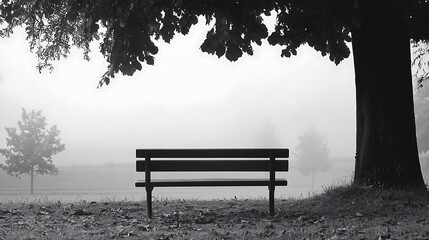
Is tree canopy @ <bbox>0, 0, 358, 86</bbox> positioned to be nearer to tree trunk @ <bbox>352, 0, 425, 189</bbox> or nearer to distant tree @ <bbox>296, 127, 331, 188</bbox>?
tree trunk @ <bbox>352, 0, 425, 189</bbox>

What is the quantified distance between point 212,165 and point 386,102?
3.49 metres

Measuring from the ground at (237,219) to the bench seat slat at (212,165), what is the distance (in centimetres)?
75

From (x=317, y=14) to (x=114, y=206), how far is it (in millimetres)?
4824

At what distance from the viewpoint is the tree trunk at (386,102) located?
356 inches

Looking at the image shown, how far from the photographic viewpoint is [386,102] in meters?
9.09

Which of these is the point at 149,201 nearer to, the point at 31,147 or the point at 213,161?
the point at 213,161

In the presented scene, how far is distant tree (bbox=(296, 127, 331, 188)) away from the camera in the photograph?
58.0 meters

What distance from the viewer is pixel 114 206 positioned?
9.11 meters

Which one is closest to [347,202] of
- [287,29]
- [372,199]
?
[372,199]

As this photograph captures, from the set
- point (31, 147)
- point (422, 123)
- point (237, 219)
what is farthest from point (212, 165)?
point (422, 123)

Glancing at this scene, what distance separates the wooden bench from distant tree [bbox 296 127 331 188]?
5022 centimetres

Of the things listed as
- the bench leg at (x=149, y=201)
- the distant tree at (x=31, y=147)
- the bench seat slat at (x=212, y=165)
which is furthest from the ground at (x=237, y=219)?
the distant tree at (x=31, y=147)

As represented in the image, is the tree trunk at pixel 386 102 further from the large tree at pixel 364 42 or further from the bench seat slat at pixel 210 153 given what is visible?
the bench seat slat at pixel 210 153

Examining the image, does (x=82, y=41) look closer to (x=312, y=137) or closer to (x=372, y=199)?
(x=372, y=199)
